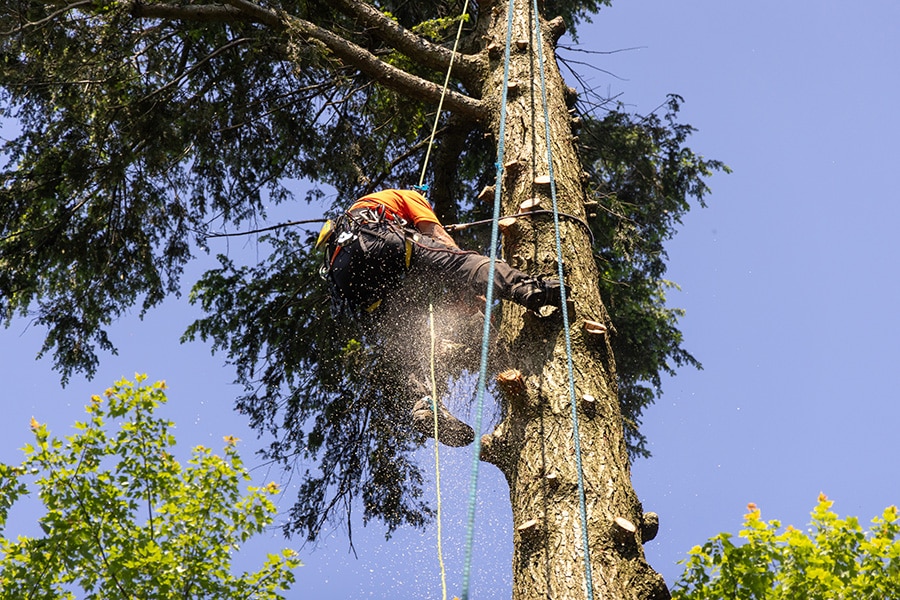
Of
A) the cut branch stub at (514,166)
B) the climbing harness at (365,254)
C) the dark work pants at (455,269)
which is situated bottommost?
the dark work pants at (455,269)

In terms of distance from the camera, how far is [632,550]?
3.40 metres

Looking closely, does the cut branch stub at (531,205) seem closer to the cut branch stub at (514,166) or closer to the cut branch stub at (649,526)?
the cut branch stub at (514,166)

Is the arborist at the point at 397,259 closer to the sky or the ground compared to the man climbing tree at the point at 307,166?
closer to the ground

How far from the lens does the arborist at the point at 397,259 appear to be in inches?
172

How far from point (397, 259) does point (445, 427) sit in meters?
0.88

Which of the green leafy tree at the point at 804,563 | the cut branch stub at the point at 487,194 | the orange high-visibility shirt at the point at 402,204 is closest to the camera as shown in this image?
the green leafy tree at the point at 804,563

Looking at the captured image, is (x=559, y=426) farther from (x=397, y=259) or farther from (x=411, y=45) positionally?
(x=411, y=45)

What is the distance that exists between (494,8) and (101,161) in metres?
3.54

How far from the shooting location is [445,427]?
14.4 ft

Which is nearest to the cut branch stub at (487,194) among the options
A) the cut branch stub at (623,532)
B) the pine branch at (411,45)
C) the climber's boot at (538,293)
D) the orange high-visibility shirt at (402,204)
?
the orange high-visibility shirt at (402,204)

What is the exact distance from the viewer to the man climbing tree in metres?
5.36

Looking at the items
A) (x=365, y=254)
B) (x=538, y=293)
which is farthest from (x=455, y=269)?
(x=538, y=293)

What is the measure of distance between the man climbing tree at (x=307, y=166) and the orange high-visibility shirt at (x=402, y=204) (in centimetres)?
44

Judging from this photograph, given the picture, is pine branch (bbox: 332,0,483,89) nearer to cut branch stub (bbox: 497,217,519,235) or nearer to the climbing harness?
the climbing harness
